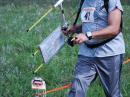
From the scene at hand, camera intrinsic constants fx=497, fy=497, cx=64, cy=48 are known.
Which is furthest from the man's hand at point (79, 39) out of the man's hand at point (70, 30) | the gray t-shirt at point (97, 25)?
the man's hand at point (70, 30)

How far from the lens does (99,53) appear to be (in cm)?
545

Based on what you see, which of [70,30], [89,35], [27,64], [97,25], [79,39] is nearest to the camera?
[79,39]

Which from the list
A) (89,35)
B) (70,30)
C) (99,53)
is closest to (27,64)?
(70,30)

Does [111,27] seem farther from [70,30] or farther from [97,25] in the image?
[70,30]

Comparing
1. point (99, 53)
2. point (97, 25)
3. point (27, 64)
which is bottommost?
point (27, 64)

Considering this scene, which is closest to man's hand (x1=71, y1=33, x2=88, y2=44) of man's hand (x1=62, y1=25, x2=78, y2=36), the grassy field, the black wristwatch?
the black wristwatch

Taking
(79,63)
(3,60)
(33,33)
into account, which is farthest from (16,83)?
(33,33)

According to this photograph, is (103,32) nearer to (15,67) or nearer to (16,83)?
(16,83)

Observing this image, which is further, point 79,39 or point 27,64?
point 27,64

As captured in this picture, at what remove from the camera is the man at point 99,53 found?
5.34 meters

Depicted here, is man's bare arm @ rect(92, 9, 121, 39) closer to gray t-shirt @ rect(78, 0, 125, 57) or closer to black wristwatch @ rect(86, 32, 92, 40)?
black wristwatch @ rect(86, 32, 92, 40)

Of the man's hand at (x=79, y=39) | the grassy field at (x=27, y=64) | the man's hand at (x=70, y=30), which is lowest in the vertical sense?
the grassy field at (x=27, y=64)

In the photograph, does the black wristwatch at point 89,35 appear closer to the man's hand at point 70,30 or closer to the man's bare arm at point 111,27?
the man's bare arm at point 111,27

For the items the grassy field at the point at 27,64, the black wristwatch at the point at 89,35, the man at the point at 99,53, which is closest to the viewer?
the black wristwatch at the point at 89,35
